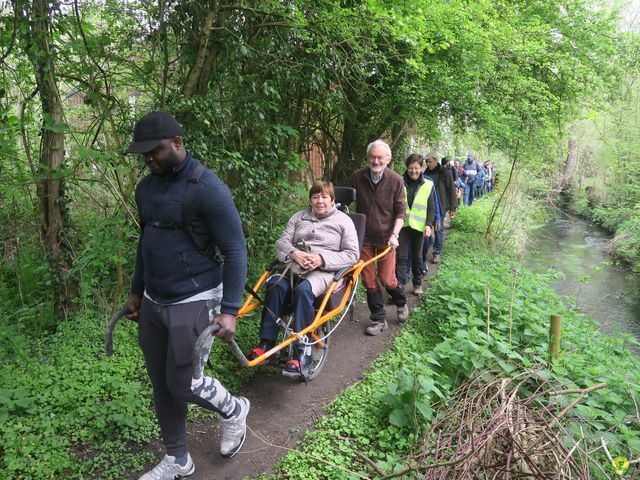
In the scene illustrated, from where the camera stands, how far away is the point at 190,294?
8.13 feet

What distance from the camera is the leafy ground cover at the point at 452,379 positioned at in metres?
2.99

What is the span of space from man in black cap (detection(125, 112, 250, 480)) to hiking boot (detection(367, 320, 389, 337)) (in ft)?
9.25

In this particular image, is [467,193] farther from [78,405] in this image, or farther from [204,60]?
[78,405]

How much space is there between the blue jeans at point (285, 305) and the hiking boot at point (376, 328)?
170 cm

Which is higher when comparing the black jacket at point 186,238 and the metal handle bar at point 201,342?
the black jacket at point 186,238

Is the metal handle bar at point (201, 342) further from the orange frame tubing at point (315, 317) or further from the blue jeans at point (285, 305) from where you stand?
the blue jeans at point (285, 305)

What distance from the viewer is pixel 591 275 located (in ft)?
41.0

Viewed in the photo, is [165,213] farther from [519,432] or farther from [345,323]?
[345,323]

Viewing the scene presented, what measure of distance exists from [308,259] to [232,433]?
1554 mm

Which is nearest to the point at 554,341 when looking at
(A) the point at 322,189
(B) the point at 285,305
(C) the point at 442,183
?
(B) the point at 285,305

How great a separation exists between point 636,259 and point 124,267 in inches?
570

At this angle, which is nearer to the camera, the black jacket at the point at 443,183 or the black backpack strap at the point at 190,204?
the black backpack strap at the point at 190,204

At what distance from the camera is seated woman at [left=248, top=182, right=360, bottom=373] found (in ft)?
11.6

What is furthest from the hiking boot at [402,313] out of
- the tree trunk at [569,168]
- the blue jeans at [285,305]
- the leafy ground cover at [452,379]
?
the tree trunk at [569,168]
